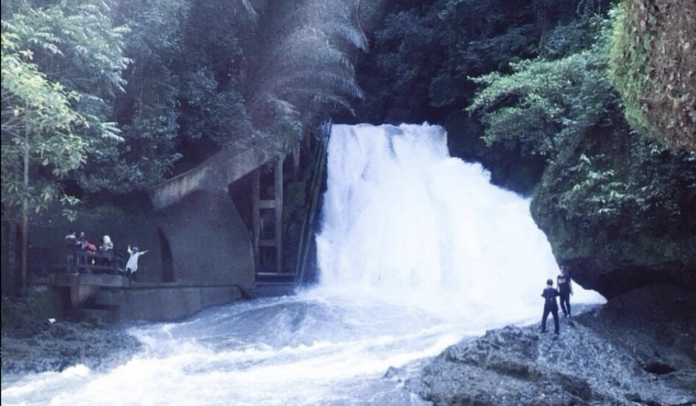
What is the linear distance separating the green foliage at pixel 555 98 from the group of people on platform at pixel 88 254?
8825mm

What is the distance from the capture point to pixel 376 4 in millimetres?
30625

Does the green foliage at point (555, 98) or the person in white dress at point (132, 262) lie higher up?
the green foliage at point (555, 98)

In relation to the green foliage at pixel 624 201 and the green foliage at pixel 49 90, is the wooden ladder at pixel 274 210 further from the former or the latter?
the green foliage at pixel 624 201

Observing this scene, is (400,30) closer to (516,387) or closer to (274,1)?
(274,1)

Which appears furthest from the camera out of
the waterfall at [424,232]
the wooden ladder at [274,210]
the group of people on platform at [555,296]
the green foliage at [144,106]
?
the wooden ladder at [274,210]

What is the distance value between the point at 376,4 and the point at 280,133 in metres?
13.0

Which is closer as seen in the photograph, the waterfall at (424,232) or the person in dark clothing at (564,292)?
the person in dark clothing at (564,292)

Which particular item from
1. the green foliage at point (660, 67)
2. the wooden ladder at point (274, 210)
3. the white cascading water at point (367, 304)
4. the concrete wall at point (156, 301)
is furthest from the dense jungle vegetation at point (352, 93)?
the concrete wall at point (156, 301)

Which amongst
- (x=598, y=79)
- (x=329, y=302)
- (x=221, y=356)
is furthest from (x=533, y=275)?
(x=221, y=356)

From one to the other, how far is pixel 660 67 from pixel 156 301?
1234cm

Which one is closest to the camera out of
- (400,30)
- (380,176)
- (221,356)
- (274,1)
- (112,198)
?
(221,356)

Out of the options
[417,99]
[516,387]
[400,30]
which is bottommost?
[516,387]

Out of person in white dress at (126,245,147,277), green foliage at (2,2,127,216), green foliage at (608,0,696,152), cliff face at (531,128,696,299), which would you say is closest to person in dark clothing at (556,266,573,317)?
cliff face at (531,128,696,299)

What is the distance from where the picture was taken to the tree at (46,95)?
4273 millimetres
